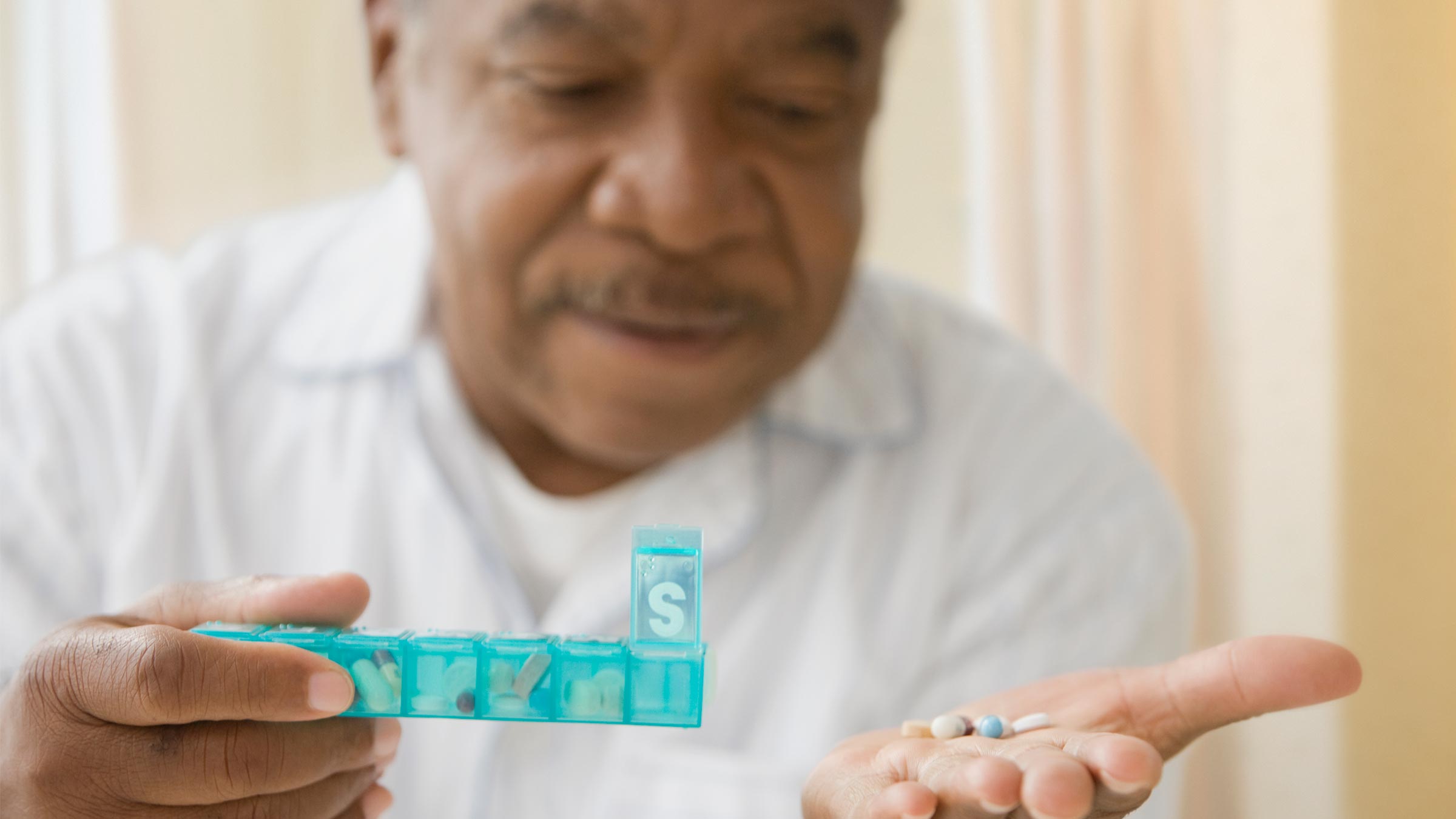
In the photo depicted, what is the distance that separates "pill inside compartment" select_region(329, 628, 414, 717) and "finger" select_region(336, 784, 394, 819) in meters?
0.14

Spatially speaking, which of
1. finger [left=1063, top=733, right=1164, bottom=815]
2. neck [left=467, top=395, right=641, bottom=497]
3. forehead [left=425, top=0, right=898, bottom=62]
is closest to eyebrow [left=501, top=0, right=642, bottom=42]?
forehead [left=425, top=0, right=898, bottom=62]

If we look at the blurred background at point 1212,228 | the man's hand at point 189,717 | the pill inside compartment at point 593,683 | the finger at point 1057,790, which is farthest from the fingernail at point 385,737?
the blurred background at point 1212,228

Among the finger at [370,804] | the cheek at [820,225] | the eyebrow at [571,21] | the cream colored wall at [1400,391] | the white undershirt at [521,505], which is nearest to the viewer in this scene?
the finger at [370,804]

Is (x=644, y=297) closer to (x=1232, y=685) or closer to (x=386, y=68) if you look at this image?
(x=386, y=68)

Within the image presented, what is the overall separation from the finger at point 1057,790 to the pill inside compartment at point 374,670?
31 cm

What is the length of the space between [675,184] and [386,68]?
0.38m

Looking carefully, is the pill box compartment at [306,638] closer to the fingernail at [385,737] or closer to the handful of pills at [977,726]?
the fingernail at [385,737]

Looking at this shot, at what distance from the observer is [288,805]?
2.00 ft

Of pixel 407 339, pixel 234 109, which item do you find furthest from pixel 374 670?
pixel 234 109

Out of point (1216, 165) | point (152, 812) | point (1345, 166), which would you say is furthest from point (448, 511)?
point (1345, 166)

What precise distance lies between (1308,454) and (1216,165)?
0.45m

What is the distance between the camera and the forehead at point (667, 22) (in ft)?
2.82

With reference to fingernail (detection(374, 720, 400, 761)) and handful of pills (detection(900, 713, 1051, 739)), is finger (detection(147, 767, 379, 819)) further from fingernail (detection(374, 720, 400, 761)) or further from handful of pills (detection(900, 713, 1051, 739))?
handful of pills (detection(900, 713, 1051, 739))

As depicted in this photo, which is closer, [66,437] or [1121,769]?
[1121,769]
